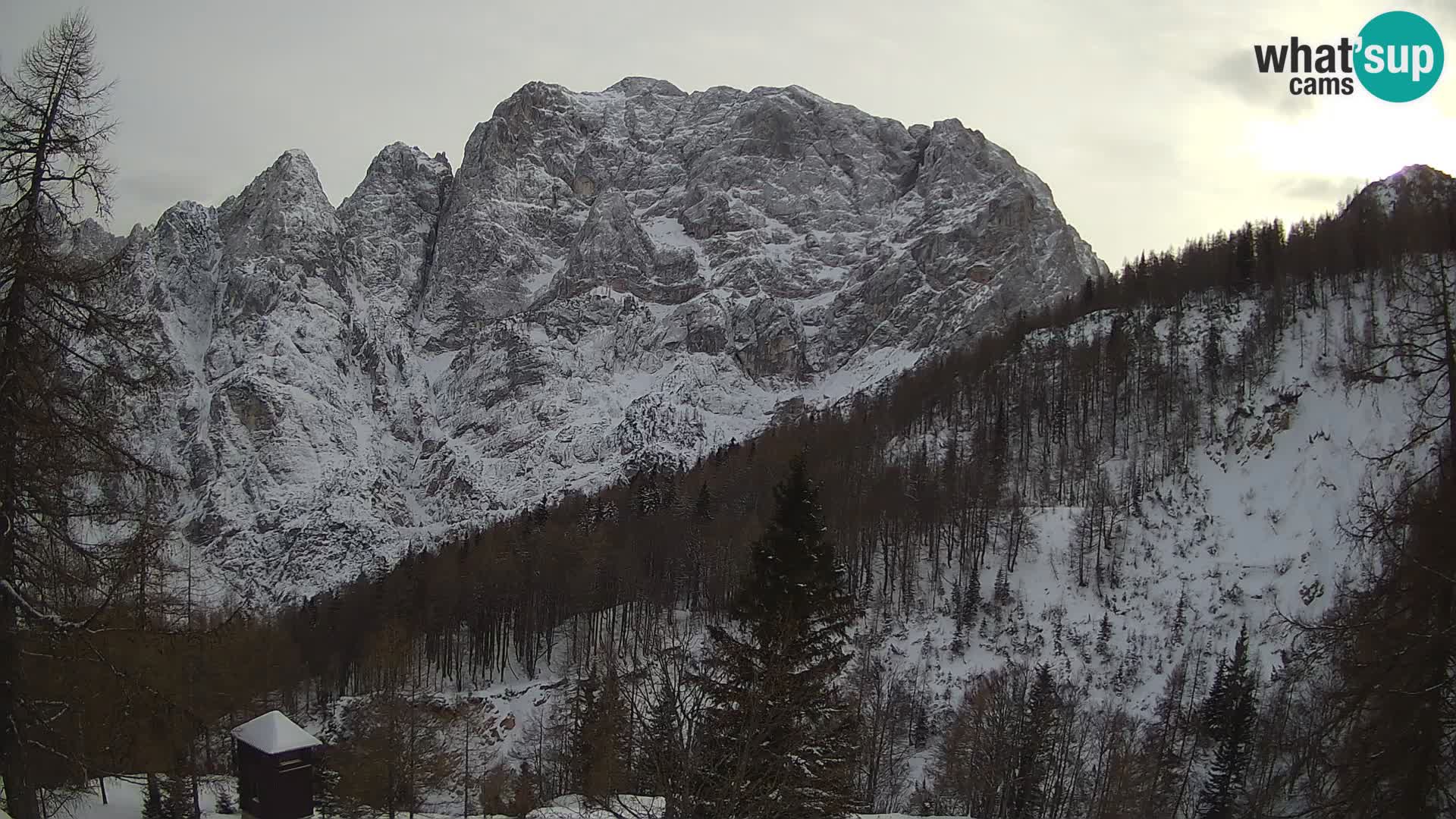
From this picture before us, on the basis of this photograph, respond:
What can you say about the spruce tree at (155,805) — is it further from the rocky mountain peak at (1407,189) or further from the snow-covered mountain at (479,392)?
the rocky mountain peak at (1407,189)

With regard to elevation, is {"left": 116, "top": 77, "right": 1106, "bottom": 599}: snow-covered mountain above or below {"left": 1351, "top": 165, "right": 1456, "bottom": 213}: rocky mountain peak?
below

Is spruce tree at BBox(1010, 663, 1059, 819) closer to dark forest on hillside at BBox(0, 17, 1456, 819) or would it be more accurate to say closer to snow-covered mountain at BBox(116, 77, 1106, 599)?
dark forest on hillside at BBox(0, 17, 1456, 819)

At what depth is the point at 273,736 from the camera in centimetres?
2341

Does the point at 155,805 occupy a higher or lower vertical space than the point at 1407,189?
lower

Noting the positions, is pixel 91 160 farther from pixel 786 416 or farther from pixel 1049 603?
pixel 786 416

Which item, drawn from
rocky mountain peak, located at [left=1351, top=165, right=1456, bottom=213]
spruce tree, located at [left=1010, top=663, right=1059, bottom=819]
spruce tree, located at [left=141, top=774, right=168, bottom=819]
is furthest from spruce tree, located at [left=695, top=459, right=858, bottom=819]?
rocky mountain peak, located at [left=1351, top=165, right=1456, bottom=213]

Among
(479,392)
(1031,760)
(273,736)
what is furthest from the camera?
(479,392)

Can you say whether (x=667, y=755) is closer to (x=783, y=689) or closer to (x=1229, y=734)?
(x=783, y=689)

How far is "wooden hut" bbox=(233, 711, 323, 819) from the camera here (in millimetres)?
23359

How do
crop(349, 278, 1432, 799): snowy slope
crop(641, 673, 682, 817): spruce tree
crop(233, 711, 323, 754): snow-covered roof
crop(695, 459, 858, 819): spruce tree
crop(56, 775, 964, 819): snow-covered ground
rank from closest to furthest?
crop(641, 673, 682, 817): spruce tree, crop(695, 459, 858, 819): spruce tree, crop(56, 775, 964, 819): snow-covered ground, crop(233, 711, 323, 754): snow-covered roof, crop(349, 278, 1432, 799): snowy slope

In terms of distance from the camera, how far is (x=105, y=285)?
459 inches

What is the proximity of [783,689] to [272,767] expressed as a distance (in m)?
16.2

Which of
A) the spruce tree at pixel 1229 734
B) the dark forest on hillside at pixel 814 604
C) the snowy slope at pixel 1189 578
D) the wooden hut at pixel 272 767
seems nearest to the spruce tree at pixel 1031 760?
the dark forest on hillside at pixel 814 604

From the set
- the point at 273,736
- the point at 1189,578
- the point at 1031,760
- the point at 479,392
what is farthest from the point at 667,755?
the point at 479,392
